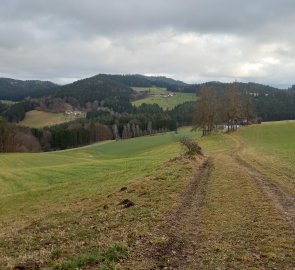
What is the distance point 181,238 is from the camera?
13398mm

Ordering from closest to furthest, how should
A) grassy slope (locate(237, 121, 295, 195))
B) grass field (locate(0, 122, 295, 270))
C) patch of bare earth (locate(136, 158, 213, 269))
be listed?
1. patch of bare earth (locate(136, 158, 213, 269))
2. grass field (locate(0, 122, 295, 270))
3. grassy slope (locate(237, 121, 295, 195))

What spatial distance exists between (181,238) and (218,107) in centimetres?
8660

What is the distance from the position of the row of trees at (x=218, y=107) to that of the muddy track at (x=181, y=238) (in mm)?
74663

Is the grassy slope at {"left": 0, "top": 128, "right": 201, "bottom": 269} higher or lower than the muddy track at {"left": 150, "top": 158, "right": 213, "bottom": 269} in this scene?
lower

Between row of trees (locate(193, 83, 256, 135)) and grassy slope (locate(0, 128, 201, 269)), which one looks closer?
grassy slope (locate(0, 128, 201, 269))

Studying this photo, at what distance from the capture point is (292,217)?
15.8m

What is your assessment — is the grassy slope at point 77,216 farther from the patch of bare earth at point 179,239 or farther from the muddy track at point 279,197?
the muddy track at point 279,197

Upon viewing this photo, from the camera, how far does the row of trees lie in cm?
9425

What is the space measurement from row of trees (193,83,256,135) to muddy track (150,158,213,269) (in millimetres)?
74663

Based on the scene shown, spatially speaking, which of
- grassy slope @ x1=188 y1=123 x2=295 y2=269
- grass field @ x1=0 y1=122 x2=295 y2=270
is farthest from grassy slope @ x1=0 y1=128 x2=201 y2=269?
grassy slope @ x1=188 y1=123 x2=295 y2=269

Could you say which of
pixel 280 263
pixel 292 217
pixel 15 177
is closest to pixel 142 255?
pixel 280 263

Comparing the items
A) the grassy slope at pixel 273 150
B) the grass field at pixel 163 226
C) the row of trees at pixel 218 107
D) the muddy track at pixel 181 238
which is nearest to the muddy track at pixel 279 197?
the grass field at pixel 163 226

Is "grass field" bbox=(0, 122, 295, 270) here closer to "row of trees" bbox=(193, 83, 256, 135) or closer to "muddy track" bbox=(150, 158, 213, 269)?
"muddy track" bbox=(150, 158, 213, 269)

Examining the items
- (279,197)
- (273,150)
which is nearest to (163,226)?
(279,197)
